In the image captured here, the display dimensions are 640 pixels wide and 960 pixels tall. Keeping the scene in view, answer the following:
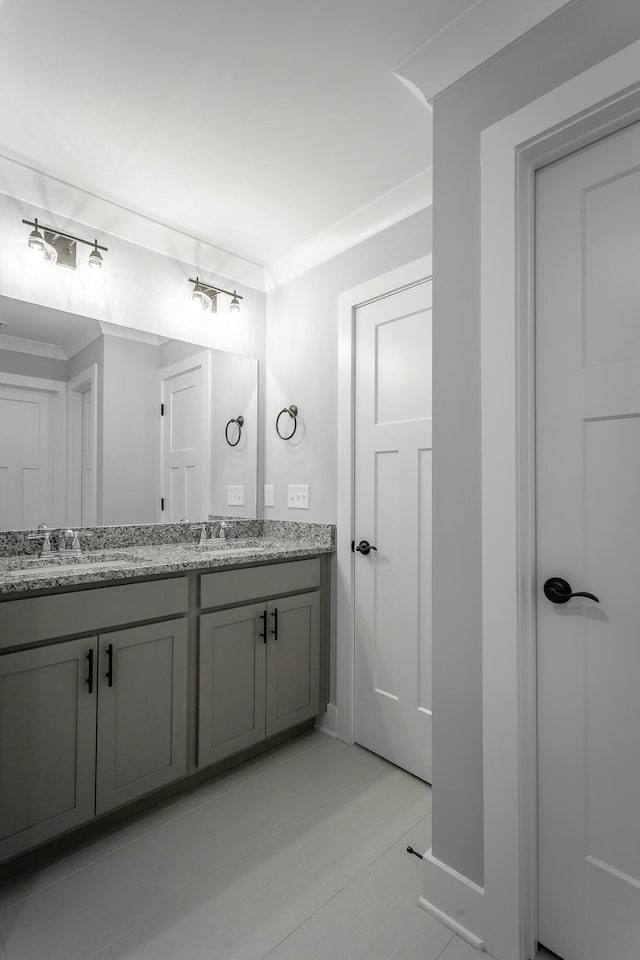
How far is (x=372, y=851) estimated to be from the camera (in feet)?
5.51

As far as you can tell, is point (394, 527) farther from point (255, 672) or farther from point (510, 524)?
point (510, 524)

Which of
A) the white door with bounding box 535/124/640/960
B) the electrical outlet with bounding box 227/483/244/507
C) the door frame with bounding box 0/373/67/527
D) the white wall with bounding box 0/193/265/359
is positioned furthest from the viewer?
→ the electrical outlet with bounding box 227/483/244/507

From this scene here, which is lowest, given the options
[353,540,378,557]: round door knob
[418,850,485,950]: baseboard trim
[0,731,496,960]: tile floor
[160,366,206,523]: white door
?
[0,731,496,960]: tile floor

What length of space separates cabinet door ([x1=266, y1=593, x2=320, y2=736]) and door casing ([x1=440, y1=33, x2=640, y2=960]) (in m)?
1.10

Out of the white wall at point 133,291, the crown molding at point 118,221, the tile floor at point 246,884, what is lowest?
the tile floor at point 246,884

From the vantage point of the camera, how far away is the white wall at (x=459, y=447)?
1359 mm

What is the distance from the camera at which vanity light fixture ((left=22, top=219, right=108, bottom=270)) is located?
2.07 m

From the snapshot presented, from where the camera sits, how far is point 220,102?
1697 mm

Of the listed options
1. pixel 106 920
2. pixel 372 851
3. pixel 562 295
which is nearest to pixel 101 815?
pixel 106 920

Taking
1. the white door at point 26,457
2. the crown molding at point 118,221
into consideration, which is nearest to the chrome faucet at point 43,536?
the white door at point 26,457

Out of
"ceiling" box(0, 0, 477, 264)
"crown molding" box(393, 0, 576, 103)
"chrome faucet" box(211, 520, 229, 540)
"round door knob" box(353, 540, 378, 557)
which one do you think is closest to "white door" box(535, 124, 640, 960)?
"crown molding" box(393, 0, 576, 103)

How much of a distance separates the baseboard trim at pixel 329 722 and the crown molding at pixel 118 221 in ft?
7.49

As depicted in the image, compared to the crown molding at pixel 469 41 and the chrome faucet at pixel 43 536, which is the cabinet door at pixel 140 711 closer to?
the chrome faucet at pixel 43 536

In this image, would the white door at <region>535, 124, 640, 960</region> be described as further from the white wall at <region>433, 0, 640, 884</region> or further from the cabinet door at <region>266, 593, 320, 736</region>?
the cabinet door at <region>266, 593, 320, 736</region>
